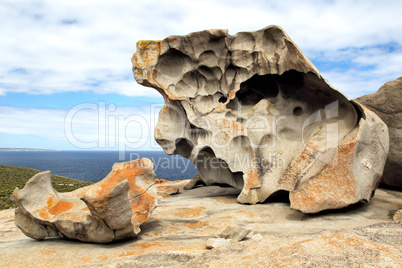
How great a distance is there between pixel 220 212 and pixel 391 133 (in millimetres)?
5596

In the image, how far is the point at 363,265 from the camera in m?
2.68

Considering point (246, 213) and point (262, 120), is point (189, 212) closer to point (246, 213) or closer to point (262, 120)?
point (246, 213)

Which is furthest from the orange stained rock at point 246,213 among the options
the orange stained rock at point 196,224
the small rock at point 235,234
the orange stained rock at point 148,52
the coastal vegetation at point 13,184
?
the coastal vegetation at point 13,184

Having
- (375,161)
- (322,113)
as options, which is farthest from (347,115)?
(375,161)

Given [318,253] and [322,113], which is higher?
[322,113]

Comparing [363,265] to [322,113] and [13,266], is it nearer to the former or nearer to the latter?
[13,266]

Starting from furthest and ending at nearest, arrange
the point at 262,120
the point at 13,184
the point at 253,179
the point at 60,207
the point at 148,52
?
Result: 1. the point at 13,184
2. the point at 148,52
3. the point at 262,120
4. the point at 253,179
5. the point at 60,207

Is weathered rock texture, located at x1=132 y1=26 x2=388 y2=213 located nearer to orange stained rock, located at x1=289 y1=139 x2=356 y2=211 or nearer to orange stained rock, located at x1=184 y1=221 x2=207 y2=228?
orange stained rock, located at x1=289 y1=139 x2=356 y2=211

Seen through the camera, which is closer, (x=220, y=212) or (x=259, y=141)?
(x=220, y=212)

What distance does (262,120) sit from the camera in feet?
28.2

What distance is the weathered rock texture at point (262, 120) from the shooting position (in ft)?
21.6

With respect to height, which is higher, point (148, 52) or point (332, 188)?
point (148, 52)

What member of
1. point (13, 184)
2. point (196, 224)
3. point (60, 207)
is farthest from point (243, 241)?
point (13, 184)

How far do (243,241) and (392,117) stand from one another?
6.76 meters
